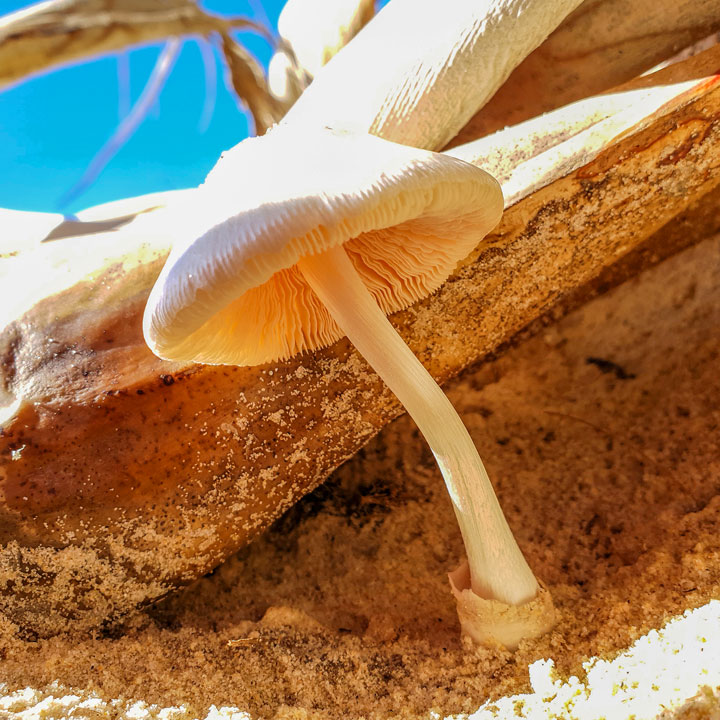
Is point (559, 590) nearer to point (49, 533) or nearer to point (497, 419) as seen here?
point (497, 419)

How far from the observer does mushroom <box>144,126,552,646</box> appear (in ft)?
2.04

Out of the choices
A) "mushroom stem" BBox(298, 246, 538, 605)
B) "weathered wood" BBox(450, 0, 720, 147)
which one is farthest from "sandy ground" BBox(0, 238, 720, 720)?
"weathered wood" BBox(450, 0, 720, 147)

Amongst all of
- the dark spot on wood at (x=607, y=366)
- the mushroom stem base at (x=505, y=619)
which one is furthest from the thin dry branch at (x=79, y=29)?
the mushroom stem base at (x=505, y=619)

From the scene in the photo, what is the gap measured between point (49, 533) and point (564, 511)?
968 millimetres

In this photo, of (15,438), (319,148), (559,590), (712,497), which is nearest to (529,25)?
(319,148)

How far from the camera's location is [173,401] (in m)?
1.04

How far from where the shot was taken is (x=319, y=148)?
0.73 metres

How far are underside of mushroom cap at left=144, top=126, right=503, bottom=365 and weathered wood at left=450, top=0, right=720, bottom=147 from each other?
1.86ft

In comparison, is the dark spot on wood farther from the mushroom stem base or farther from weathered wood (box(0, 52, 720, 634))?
the mushroom stem base

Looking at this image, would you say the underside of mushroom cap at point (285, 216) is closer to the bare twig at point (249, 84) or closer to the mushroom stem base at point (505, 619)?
the mushroom stem base at point (505, 619)

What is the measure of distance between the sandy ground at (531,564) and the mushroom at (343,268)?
13 centimetres

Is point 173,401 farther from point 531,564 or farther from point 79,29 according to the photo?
point 79,29

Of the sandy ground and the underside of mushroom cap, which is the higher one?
the underside of mushroom cap

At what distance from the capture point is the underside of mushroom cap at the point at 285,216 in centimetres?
61
